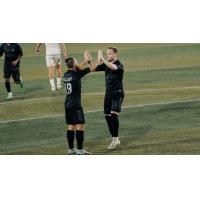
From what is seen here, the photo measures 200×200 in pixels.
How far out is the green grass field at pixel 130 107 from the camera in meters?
12.9

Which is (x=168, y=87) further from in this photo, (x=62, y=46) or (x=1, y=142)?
(x=1, y=142)

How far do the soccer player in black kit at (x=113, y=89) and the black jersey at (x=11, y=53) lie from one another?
2605mm

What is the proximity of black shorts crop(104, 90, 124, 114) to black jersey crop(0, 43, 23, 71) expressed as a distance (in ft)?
8.77

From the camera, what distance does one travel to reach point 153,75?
15523mm

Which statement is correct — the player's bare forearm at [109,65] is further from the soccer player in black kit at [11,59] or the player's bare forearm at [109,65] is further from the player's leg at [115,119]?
the soccer player in black kit at [11,59]

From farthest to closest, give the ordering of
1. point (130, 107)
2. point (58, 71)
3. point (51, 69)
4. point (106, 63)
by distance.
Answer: point (51, 69), point (58, 71), point (130, 107), point (106, 63)

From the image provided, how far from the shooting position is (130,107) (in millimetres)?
14570

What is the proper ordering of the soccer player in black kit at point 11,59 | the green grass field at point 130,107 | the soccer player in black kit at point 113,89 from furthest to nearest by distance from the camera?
1. the soccer player in black kit at point 11,59
2. the green grass field at point 130,107
3. the soccer player in black kit at point 113,89

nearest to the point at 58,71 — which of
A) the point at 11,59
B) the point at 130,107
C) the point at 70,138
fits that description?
the point at 11,59

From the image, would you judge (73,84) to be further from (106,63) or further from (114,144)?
(114,144)

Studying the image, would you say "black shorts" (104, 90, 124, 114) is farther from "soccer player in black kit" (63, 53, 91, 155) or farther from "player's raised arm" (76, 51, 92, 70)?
"player's raised arm" (76, 51, 92, 70)

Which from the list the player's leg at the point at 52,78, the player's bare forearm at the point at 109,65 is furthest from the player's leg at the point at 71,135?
the player's leg at the point at 52,78

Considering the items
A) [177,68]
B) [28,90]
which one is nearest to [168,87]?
[177,68]

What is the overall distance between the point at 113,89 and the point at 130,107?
1998 mm
